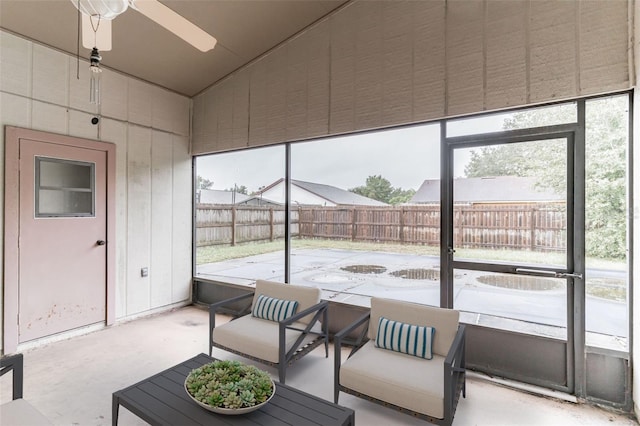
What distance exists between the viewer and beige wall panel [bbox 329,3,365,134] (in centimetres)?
350

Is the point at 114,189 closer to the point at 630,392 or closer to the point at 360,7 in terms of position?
the point at 360,7

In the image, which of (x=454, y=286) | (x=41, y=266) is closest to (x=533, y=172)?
(x=454, y=286)

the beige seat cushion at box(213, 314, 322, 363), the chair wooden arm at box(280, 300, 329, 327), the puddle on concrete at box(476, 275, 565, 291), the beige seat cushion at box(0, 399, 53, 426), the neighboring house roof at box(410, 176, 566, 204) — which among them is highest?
the neighboring house roof at box(410, 176, 566, 204)

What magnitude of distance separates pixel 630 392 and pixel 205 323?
4260mm

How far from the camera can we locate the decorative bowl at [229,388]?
1.68m

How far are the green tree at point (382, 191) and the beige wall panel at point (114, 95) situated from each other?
3.24m

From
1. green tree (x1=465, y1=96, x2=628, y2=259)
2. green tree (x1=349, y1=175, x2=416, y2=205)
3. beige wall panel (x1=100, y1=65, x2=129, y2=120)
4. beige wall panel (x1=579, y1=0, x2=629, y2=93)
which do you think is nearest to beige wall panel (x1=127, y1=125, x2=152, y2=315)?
beige wall panel (x1=100, y1=65, x2=129, y2=120)

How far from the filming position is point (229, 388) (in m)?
1.76

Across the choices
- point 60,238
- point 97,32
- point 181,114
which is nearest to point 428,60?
point 97,32

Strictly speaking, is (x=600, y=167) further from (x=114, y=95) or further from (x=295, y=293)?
(x=114, y=95)

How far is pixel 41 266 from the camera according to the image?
3445 millimetres

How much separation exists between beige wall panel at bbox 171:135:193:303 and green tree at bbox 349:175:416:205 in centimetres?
286

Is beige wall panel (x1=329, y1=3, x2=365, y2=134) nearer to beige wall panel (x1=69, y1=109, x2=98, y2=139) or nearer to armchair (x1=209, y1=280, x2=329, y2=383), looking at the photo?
armchair (x1=209, y1=280, x2=329, y2=383)

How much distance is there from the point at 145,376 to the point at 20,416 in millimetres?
1318
